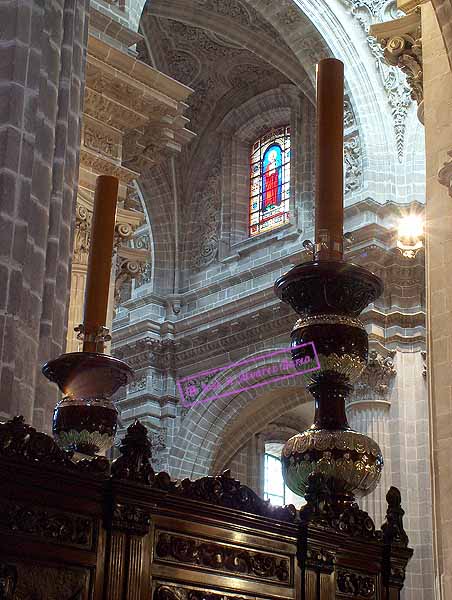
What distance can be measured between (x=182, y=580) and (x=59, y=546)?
330 millimetres

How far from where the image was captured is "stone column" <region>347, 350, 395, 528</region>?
46.8 ft

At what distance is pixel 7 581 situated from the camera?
2.17 meters

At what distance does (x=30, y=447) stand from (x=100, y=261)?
52.8 inches

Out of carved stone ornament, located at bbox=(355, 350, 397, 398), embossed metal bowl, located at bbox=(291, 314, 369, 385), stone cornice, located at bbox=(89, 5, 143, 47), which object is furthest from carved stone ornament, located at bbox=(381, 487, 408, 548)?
carved stone ornament, located at bbox=(355, 350, 397, 398)

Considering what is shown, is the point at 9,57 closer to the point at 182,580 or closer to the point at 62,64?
the point at 62,64

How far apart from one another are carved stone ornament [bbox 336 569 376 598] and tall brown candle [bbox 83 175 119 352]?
3.32 ft

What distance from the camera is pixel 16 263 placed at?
4.62 metres

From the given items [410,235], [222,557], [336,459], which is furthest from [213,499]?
[410,235]

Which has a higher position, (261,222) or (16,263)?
(261,222)

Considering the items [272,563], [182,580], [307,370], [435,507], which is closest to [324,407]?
[307,370]

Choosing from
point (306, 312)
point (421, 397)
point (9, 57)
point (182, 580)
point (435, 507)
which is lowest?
point (182, 580)

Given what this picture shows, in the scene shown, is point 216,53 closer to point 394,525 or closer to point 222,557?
point 394,525

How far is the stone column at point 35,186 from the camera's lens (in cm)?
457

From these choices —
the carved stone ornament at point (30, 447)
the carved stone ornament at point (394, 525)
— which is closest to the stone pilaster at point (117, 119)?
the carved stone ornament at point (394, 525)
